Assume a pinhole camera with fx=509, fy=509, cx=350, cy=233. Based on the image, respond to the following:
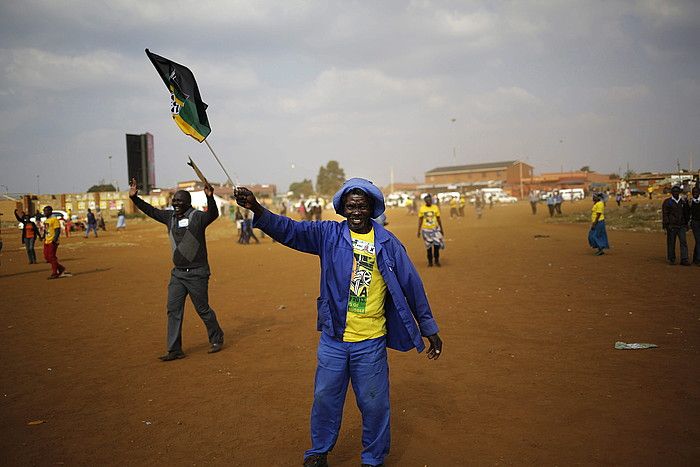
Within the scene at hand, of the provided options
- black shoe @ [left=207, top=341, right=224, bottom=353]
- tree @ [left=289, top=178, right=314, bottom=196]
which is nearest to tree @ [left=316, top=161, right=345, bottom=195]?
tree @ [left=289, top=178, right=314, bottom=196]

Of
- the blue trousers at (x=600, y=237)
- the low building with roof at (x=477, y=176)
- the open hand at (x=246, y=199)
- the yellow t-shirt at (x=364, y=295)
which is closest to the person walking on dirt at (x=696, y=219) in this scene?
the blue trousers at (x=600, y=237)

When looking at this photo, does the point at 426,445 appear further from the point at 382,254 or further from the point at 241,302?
the point at 241,302

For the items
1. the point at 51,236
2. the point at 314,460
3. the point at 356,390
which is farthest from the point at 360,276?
the point at 51,236

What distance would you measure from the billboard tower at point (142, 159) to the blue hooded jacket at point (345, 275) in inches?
129

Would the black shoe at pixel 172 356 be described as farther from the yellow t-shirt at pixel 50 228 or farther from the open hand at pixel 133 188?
the yellow t-shirt at pixel 50 228

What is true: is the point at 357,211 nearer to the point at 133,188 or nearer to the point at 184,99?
the point at 184,99

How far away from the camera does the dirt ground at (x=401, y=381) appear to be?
3875 millimetres

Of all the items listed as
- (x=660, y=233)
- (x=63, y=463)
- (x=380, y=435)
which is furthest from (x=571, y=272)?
(x=660, y=233)

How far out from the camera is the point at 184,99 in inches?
163

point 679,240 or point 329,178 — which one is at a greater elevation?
point 329,178

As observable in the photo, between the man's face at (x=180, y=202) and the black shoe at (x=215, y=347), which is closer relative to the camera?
the man's face at (x=180, y=202)

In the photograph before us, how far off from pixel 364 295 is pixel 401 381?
2306 millimetres

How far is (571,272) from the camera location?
11844 mm

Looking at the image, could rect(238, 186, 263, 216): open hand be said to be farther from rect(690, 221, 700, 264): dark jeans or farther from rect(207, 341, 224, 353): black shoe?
rect(690, 221, 700, 264): dark jeans
